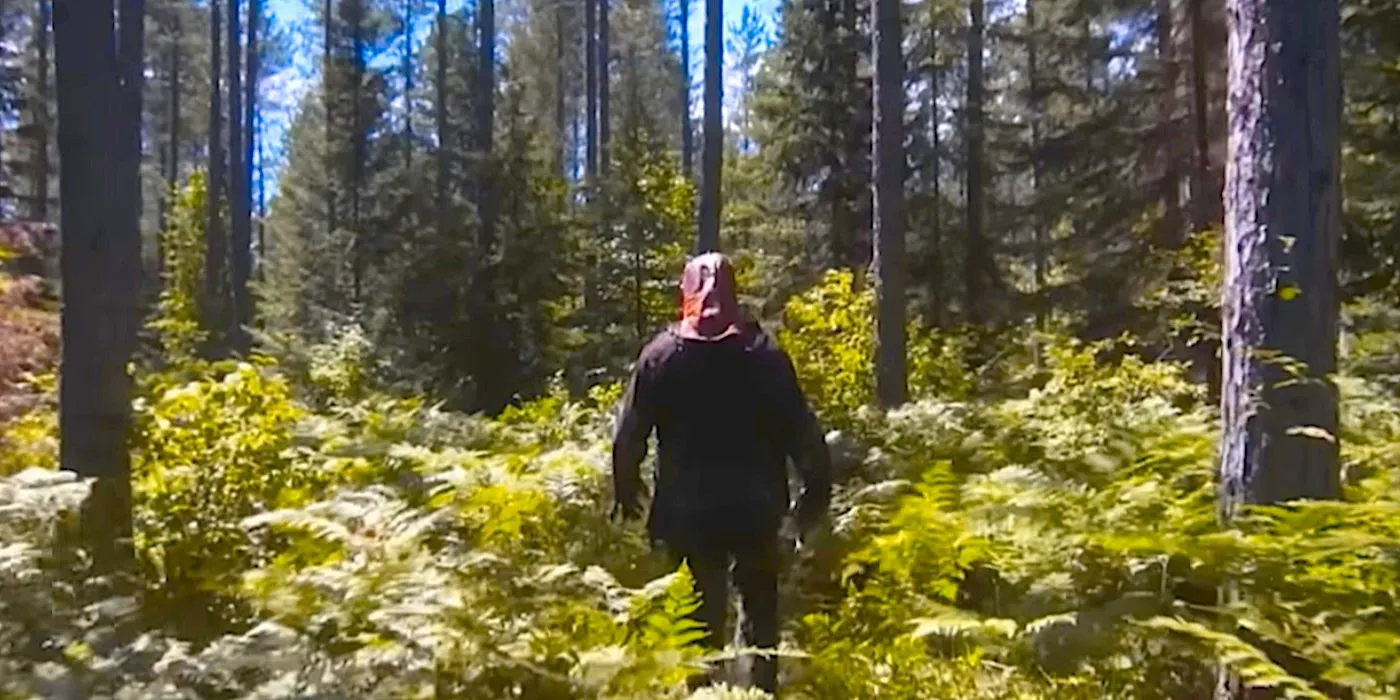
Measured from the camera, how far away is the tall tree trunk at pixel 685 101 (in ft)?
116

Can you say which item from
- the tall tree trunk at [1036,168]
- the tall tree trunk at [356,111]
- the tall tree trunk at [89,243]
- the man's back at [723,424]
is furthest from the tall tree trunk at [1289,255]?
the tall tree trunk at [356,111]

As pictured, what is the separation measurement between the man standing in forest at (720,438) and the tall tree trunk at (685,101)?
28682 mm

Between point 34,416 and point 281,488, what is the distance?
4.24 metres

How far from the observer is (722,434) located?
493 cm

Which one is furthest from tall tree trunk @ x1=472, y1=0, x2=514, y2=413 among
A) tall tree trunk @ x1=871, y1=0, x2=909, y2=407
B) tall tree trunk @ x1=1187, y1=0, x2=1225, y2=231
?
tall tree trunk @ x1=1187, y1=0, x2=1225, y2=231

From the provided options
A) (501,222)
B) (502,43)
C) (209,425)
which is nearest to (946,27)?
(501,222)

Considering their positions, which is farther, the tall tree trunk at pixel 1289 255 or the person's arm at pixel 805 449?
the person's arm at pixel 805 449

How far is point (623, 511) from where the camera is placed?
5.07 m

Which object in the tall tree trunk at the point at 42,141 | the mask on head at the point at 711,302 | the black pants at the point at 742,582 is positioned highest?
the tall tree trunk at the point at 42,141

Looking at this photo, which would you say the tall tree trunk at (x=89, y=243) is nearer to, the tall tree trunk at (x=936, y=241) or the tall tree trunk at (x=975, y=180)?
the tall tree trunk at (x=936, y=241)

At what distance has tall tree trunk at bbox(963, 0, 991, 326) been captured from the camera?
19.2 metres

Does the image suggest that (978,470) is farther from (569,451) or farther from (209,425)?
(209,425)

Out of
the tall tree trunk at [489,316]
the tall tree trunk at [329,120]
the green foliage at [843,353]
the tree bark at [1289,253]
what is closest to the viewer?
the tree bark at [1289,253]

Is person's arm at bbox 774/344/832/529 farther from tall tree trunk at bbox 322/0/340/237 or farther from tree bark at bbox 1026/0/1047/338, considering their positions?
tall tree trunk at bbox 322/0/340/237
